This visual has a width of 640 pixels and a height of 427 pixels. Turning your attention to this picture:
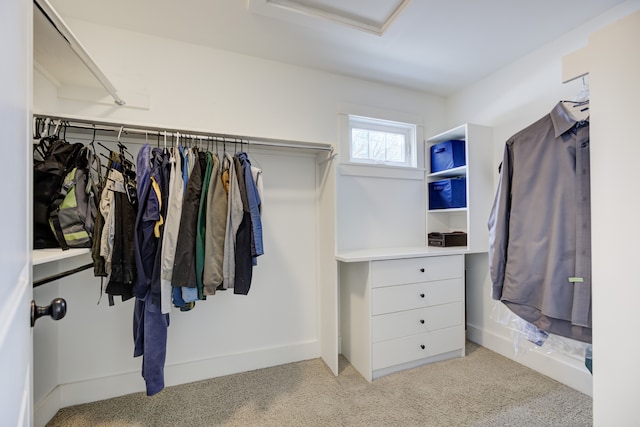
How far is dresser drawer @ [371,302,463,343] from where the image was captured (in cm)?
193

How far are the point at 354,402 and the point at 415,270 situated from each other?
3.18ft

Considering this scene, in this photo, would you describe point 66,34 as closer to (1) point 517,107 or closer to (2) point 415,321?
(2) point 415,321

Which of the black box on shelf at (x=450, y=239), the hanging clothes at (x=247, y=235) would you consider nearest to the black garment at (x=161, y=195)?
A: the hanging clothes at (x=247, y=235)

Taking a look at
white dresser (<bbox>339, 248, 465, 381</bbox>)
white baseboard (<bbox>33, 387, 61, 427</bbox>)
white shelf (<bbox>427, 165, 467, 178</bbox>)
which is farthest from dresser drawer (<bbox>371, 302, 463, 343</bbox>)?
white baseboard (<bbox>33, 387, 61, 427</bbox>)

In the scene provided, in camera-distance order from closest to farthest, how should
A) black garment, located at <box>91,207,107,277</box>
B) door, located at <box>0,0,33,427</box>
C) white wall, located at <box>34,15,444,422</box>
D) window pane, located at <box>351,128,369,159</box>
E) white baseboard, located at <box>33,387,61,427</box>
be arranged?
1. door, located at <box>0,0,33,427</box>
2. black garment, located at <box>91,207,107,277</box>
3. white baseboard, located at <box>33,387,61,427</box>
4. white wall, located at <box>34,15,444,422</box>
5. window pane, located at <box>351,128,369,159</box>

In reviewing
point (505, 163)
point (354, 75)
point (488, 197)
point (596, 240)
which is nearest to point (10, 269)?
point (596, 240)

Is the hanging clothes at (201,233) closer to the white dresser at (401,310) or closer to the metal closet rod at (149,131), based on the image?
the metal closet rod at (149,131)

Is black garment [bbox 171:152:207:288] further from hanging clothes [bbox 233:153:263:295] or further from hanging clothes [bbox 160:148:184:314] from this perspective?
hanging clothes [bbox 233:153:263:295]

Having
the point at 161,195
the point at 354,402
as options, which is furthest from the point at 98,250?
the point at 354,402

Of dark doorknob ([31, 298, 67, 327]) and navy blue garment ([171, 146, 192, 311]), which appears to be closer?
dark doorknob ([31, 298, 67, 327])

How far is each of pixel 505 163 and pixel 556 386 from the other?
1.61 m

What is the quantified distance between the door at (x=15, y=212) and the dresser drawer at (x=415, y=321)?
5.72 feet

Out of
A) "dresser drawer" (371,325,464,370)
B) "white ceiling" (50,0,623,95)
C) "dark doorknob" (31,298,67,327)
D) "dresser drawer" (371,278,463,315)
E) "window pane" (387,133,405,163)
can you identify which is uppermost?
"white ceiling" (50,0,623,95)

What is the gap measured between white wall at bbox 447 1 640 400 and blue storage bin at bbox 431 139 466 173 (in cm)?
27
